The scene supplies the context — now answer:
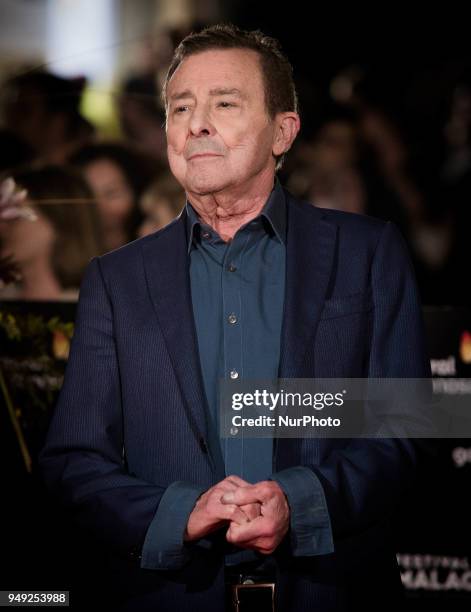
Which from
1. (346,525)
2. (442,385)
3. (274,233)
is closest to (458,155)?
(442,385)

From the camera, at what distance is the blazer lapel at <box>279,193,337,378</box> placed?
1393 millimetres

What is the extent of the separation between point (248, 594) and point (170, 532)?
19 centimetres

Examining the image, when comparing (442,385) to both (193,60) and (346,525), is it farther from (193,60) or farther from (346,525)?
(193,60)

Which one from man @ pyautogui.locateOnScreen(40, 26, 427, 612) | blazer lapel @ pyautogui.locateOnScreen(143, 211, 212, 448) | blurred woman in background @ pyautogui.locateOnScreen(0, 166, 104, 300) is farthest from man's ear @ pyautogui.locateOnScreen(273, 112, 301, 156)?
blurred woman in background @ pyautogui.locateOnScreen(0, 166, 104, 300)

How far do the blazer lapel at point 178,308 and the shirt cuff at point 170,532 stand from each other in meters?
0.11

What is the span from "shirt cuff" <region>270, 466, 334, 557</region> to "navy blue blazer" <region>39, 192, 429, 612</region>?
3 cm

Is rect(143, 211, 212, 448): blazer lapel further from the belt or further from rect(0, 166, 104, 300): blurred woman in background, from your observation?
rect(0, 166, 104, 300): blurred woman in background

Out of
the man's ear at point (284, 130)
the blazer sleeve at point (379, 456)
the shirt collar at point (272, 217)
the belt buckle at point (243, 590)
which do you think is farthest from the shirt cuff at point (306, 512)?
the man's ear at point (284, 130)

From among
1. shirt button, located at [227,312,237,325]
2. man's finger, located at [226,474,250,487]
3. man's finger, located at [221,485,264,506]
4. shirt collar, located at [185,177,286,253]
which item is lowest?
man's finger, located at [221,485,264,506]

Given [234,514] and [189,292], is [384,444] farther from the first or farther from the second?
[189,292]

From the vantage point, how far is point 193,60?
4.90 feet

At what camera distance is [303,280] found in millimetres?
1442

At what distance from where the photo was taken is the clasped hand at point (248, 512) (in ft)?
4.01

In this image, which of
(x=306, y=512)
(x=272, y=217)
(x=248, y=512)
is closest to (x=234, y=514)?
(x=248, y=512)
